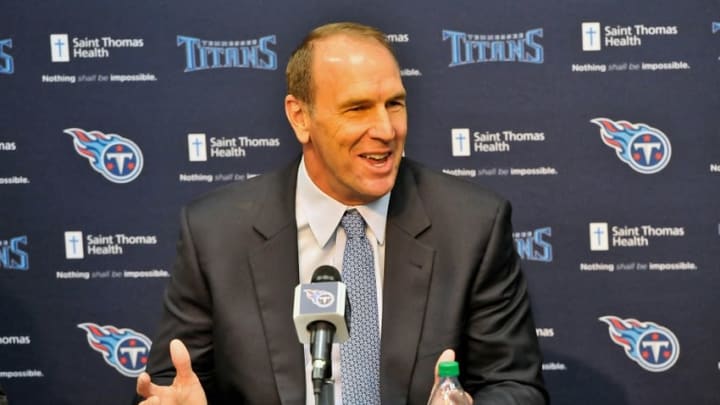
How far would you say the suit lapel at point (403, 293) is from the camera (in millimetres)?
2850

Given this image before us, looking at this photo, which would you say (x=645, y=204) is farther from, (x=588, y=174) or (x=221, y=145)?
(x=221, y=145)

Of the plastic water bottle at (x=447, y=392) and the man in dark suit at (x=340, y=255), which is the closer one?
the plastic water bottle at (x=447, y=392)

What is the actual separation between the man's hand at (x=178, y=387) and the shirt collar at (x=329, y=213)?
2.18 feet

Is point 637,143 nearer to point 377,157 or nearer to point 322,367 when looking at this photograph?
point 377,157

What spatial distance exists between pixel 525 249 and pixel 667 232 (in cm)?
64

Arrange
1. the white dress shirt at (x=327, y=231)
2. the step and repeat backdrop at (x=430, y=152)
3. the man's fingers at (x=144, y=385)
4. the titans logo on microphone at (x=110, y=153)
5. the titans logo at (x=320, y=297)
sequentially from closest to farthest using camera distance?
the titans logo at (x=320, y=297) < the man's fingers at (x=144, y=385) < the white dress shirt at (x=327, y=231) < the step and repeat backdrop at (x=430, y=152) < the titans logo on microphone at (x=110, y=153)

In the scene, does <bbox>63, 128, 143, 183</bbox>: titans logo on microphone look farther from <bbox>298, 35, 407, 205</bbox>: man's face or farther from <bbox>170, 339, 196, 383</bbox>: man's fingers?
<bbox>170, 339, 196, 383</bbox>: man's fingers

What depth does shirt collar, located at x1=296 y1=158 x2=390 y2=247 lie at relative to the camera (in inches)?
120

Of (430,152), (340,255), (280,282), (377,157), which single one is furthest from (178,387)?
(430,152)

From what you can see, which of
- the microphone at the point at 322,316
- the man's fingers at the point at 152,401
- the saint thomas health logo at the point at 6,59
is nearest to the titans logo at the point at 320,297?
the microphone at the point at 322,316

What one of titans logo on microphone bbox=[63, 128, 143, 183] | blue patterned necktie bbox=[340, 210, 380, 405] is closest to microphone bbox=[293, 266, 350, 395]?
blue patterned necktie bbox=[340, 210, 380, 405]

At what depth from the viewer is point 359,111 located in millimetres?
2883

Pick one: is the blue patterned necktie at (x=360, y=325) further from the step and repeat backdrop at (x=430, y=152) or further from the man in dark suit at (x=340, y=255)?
the step and repeat backdrop at (x=430, y=152)

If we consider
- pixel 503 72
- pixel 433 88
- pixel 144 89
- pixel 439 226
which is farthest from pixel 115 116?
pixel 439 226
